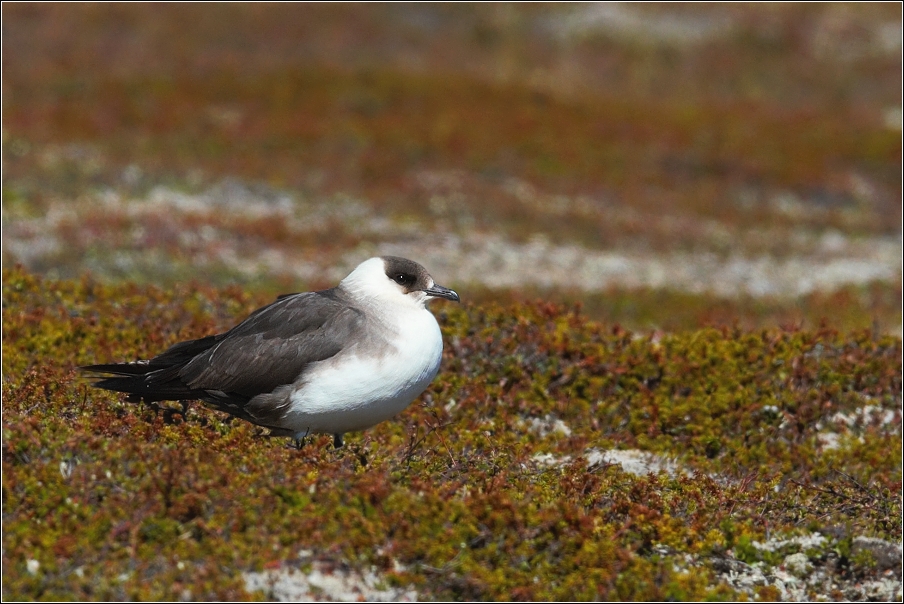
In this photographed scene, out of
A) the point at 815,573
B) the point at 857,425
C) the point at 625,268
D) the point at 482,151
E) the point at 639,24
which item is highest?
the point at 639,24

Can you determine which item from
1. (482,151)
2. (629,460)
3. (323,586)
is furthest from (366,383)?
(482,151)

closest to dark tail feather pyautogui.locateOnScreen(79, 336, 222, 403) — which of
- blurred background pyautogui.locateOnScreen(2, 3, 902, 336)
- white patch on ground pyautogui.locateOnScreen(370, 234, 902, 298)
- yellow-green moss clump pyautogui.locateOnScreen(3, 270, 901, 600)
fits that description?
yellow-green moss clump pyautogui.locateOnScreen(3, 270, 901, 600)

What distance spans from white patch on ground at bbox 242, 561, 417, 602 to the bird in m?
1.64

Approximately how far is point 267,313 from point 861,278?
58.8ft

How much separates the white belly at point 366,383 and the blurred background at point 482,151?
7.56 meters

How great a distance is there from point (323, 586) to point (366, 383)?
1793 mm

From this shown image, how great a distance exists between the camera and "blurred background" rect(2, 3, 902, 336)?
21688mm

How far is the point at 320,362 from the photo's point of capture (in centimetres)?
852

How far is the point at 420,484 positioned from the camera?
24.4 feet

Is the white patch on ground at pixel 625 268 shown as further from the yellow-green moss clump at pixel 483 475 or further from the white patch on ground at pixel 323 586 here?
the white patch on ground at pixel 323 586

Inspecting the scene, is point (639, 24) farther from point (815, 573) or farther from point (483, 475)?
point (815, 573)

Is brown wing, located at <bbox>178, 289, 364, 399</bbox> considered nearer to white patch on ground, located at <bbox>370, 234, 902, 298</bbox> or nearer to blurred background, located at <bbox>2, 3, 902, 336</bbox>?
blurred background, located at <bbox>2, 3, 902, 336</bbox>

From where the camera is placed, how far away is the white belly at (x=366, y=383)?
825 centimetres

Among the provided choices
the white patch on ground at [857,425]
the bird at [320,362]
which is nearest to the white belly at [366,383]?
the bird at [320,362]
